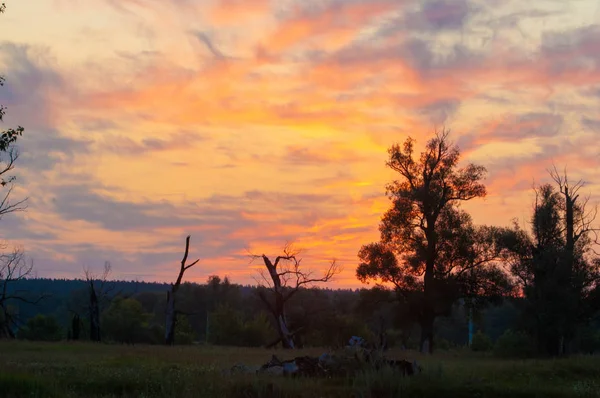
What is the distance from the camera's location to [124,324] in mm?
74500

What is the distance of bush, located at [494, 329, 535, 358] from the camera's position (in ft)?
163

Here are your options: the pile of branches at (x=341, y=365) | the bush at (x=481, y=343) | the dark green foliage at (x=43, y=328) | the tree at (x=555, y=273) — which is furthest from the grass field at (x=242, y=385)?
the dark green foliage at (x=43, y=328)

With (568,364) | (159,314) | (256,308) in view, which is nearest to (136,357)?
(568,364)

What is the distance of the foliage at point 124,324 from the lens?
74.1m

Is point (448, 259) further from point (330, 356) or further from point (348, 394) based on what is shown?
point (348, 394)

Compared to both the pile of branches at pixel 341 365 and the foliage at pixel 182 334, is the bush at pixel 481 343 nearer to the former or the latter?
the foliage at pixel 182 334

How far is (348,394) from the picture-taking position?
760 inches

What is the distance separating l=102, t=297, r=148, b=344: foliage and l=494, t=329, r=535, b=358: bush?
37546 mm

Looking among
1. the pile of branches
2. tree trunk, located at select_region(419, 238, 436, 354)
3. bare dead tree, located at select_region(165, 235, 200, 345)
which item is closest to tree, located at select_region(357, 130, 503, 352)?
tree trunk, located at select_region(419, 238, 436, 354)

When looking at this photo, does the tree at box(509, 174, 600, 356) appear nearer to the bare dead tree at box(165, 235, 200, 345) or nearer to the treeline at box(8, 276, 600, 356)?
the treeline at box(8, 276, 600, 356)

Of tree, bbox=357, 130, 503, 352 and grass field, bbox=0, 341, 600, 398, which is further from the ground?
tree, bbox=357, 130, 503, 352

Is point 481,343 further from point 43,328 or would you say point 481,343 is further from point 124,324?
point 43,328

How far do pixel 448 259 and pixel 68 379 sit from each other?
122ft

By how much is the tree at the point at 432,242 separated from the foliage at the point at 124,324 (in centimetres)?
3137
